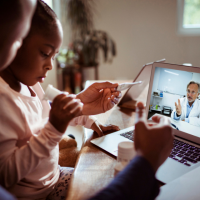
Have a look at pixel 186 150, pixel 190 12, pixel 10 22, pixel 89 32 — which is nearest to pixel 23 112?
pixel 10 22

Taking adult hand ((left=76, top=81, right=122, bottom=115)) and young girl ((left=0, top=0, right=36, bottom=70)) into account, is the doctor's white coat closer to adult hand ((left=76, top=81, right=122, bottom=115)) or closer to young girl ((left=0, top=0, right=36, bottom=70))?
adult hand ((left=76, top=81, right=122, bottom=115))

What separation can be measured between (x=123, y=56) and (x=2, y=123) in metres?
2.82

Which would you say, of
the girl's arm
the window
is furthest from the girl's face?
the window

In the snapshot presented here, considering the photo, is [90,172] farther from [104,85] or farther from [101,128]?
[104,85]

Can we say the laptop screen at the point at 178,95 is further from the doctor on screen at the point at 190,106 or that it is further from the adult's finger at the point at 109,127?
the adult's finger at the point at 109,127

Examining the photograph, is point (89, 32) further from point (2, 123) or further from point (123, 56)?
point (2, 123)

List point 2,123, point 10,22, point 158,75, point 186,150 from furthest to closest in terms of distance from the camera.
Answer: point 158,75, point 186,150, point 2,123, point 10,22

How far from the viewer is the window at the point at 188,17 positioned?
8.95ft

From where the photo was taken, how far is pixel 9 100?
613 mm

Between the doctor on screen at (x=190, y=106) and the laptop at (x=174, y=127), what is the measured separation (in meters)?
0.02

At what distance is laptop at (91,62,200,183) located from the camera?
69 cm

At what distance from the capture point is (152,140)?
0.49m

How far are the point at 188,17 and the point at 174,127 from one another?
248cm

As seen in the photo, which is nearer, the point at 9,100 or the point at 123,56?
the point at 9,100
